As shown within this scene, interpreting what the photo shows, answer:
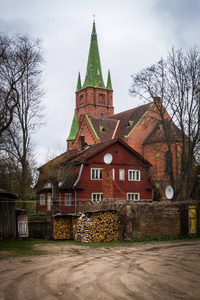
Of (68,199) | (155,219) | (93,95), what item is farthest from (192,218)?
(93,95)

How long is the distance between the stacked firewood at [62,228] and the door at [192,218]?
829 centimetres

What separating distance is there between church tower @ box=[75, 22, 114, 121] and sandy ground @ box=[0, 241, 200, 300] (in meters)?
64.9

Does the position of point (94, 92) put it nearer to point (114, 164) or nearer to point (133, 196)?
point (114, 164)

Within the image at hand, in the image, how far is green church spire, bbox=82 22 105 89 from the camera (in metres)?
78.6

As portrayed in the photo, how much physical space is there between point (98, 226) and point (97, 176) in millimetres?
13113

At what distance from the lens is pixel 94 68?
79.0m

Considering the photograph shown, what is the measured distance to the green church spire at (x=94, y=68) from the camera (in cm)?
7862

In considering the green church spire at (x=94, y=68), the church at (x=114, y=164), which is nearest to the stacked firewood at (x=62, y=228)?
the church at (x=114, y=164)

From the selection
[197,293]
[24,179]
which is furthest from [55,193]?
[197,293]

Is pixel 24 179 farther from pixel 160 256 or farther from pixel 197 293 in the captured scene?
pixel 197 293

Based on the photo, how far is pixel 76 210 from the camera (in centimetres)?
3262

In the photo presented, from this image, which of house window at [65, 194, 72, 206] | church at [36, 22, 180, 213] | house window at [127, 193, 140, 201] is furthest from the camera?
house window at [127, 193, 140, 201]

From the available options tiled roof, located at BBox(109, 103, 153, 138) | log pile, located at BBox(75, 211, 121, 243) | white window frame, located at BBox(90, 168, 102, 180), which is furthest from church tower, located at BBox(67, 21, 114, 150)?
log pile, located at BBox(75, 211, 121, 243)

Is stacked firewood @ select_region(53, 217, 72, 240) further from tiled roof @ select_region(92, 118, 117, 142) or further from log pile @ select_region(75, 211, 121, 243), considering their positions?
tiled roof @ select_region(92, 118, 117, 142)
